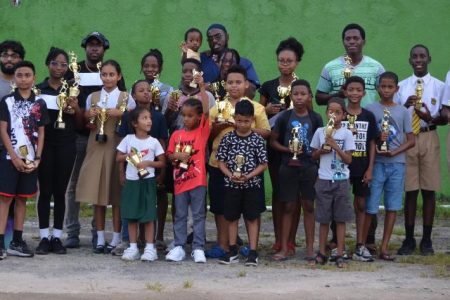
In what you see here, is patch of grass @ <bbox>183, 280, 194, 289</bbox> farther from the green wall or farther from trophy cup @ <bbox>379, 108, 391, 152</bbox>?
the green wall

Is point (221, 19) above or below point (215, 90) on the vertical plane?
above

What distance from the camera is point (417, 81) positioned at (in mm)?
10445

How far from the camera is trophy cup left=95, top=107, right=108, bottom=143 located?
9922 mm

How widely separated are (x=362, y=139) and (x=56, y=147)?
2984 mm

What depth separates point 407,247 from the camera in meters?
10.4

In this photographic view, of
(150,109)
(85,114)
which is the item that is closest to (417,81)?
(150,109)

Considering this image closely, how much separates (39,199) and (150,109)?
1414mm

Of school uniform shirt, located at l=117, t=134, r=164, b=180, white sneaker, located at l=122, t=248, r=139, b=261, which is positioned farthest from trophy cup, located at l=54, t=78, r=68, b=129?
white sneaker, located at l=122, t=248, r=139, b=261

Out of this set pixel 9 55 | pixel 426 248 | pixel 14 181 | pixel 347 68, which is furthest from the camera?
pixel 426 248

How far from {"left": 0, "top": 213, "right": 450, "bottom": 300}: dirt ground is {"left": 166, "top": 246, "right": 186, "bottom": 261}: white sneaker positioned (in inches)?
3.2

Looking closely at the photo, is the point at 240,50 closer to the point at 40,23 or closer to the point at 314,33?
the point at 314,33

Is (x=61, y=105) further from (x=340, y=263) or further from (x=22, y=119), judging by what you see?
(x=340, y=263)

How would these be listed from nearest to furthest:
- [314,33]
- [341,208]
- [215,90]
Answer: [341,208], [215,90], [314,33]

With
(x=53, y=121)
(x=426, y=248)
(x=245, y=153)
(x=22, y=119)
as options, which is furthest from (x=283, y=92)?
(x=22, y=119)
